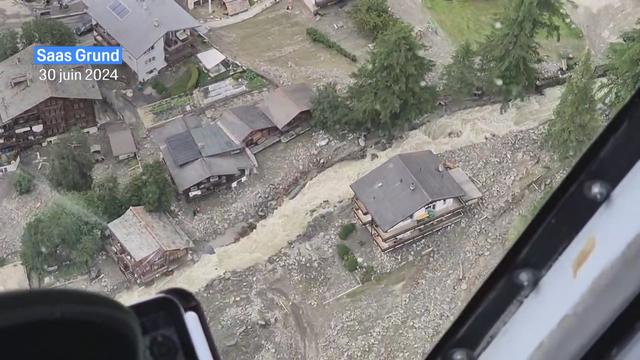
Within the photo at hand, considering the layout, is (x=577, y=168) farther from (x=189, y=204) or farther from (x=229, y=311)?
(x=189, y=204)

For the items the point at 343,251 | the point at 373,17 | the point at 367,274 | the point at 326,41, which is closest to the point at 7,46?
the point at 326,41

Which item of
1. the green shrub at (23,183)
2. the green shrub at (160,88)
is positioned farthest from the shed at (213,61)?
the green shrub at (23,183)

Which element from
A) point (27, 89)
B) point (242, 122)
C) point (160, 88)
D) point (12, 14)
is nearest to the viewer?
point (242, 122)

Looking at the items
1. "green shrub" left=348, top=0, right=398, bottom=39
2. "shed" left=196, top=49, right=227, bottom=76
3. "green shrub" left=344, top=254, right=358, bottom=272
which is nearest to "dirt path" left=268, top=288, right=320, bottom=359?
"green shrub" left=344, top=254, right=358, bottom=272

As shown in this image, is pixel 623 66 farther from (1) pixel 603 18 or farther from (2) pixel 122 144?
(2) pixel 122 144

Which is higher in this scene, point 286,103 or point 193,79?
point 286,103

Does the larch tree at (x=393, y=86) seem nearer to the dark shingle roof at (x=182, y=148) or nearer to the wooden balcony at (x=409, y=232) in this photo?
the wooden balcony at (x=409, y=232)

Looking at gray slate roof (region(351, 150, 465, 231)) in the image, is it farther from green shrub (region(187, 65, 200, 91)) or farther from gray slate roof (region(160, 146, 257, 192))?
green shrub (region(187, 65, 200, 91))
